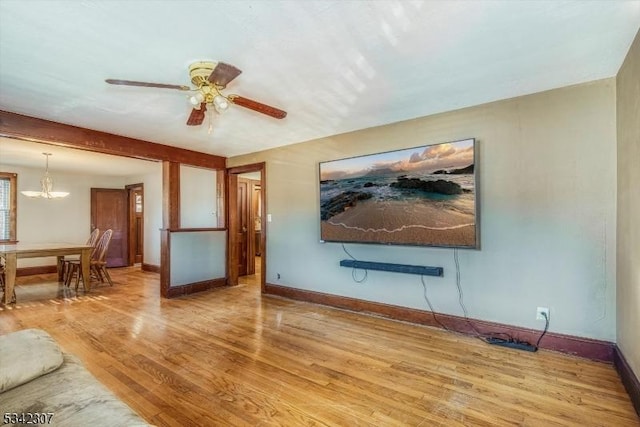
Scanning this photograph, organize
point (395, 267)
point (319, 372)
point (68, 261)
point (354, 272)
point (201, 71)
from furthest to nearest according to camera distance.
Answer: point (68, 261), point (354, 272), point (395, 267), point (319, 372), point (201, 71)

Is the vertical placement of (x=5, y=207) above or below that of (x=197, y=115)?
below

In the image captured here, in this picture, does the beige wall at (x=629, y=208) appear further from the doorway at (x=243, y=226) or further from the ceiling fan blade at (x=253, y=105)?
the doorway at (x=243, y=226)

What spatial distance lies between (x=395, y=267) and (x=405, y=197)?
30.9 inches

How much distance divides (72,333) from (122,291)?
7.02 feet

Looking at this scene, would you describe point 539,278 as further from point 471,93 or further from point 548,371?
point 471,93

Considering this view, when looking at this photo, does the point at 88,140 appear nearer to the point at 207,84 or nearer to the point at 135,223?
the point at 207,84

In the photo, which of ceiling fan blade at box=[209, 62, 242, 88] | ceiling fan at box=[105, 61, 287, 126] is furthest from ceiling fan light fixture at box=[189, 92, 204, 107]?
ceiling fan blade at box=[209, 62, 242, 88]

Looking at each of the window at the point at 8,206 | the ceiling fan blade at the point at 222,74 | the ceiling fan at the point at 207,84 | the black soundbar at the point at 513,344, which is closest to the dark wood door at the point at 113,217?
the window at the point at 8,206

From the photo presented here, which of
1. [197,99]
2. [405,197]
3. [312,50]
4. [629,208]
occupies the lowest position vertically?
[629,208]

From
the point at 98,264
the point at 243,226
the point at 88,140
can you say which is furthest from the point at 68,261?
the point at 243,226

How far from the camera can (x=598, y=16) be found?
1800mm

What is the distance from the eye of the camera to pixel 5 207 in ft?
21.4

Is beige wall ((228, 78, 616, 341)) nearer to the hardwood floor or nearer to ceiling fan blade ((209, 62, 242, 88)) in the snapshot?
the hardwood floor

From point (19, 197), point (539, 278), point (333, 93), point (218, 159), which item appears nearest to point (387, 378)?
point (539, 278)
